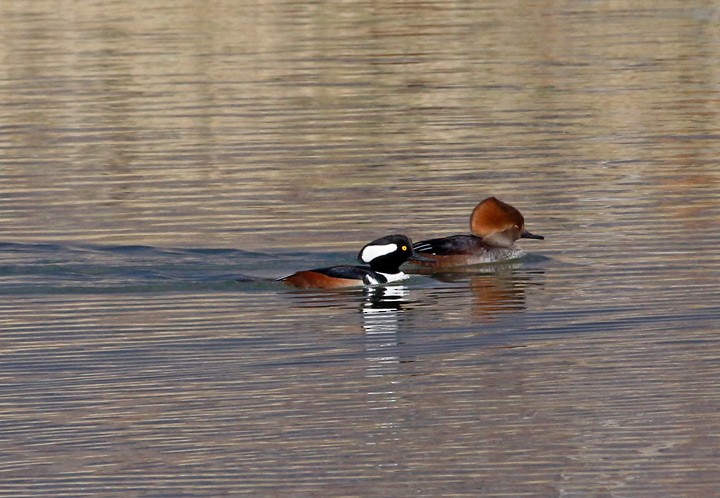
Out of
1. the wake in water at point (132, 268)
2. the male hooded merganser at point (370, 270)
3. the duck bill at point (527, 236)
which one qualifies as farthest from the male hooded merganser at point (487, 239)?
the wake in water at point (132, 268)

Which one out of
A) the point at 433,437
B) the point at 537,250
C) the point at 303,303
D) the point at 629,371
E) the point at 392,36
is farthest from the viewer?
the point at 392,36

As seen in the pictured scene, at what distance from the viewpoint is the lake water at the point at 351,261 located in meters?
9.48

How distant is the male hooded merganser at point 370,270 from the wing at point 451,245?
0.53 ft

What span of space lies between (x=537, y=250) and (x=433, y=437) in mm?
6148

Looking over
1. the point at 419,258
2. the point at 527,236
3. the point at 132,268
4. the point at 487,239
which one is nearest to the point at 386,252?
the point at 419,258

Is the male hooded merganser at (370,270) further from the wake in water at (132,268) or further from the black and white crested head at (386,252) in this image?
the wake in water at (132,268)

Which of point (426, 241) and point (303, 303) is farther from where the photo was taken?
point (426, 241)

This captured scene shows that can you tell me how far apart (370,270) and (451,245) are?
107cm

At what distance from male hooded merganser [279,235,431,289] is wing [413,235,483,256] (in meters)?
0.16

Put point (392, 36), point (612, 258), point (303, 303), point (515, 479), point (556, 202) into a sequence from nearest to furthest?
point (515, 479)
point (303, 303)
point (612, 258)
point (556, 202)
point (392, 36)

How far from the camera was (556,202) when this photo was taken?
17.4 m

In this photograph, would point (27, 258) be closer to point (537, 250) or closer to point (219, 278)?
point (219, 278)

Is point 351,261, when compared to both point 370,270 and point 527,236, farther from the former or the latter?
point 527,236

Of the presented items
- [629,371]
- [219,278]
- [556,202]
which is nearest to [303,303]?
[219,278]
